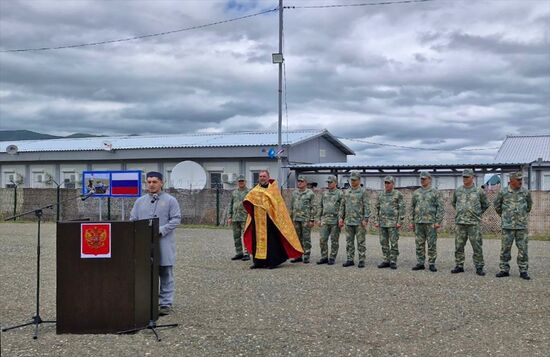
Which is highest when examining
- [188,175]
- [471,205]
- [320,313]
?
[188,175]

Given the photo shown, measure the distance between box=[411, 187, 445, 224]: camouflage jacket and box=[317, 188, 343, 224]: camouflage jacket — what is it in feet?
5.69

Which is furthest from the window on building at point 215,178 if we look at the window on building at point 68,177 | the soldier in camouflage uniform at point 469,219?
the soldier in camouflage uniform at point 469,219

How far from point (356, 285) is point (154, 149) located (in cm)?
2502

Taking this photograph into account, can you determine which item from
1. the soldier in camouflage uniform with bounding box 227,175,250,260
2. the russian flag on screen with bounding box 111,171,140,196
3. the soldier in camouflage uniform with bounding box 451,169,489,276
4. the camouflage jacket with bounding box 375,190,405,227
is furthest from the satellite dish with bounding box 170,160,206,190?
the soldier in camouflage uniform with bounding box 451,169,489,276

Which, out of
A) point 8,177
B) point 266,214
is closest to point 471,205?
point 266,214

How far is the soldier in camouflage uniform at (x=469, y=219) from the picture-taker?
11859 millimetres

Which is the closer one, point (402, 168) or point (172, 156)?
point (402, 168)

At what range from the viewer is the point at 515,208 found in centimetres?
1151

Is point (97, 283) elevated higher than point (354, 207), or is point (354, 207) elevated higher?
point (354, 207)

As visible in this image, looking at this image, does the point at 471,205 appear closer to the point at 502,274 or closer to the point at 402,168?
the point at 502,274

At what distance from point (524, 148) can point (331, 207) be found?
2969 centimetres

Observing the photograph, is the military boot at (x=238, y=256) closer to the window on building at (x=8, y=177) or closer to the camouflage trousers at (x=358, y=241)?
the camouflage trousers at (x=358, y=241)

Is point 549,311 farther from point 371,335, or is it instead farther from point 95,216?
point 95,216

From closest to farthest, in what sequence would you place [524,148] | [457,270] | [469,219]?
1. [469,219]
2. [457,270]
3. [524,148]
